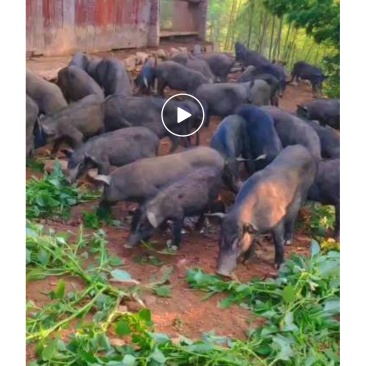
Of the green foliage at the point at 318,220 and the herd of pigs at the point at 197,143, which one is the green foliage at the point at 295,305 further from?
the green foliage at the point at 318,220

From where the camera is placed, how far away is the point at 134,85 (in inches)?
209

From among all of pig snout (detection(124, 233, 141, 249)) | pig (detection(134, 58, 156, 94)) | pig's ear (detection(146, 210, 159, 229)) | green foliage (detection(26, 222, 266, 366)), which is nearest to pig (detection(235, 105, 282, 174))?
pig (detection(134, 58, 156, 94))

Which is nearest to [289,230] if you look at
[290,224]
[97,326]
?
[290,224]

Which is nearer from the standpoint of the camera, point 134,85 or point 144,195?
point 144,195

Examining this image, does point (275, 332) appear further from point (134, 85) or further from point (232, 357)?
point (134, 85)

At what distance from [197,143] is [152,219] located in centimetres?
54

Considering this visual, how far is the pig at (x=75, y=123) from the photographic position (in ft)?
13.7

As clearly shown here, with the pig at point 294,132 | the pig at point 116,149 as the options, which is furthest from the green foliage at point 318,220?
the pig at point 116,149

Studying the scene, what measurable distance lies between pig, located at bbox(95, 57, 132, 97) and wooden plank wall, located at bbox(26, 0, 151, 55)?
0.59 metres

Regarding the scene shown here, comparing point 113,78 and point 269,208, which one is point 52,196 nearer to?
point 269,208

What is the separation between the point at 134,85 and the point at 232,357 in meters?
3.58

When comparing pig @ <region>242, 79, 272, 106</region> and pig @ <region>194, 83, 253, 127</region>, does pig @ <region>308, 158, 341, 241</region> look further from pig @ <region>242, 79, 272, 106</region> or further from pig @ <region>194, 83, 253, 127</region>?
pig @ <region>242, 79, 272, 106</region>

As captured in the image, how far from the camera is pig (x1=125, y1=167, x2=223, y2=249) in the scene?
3.07 m
